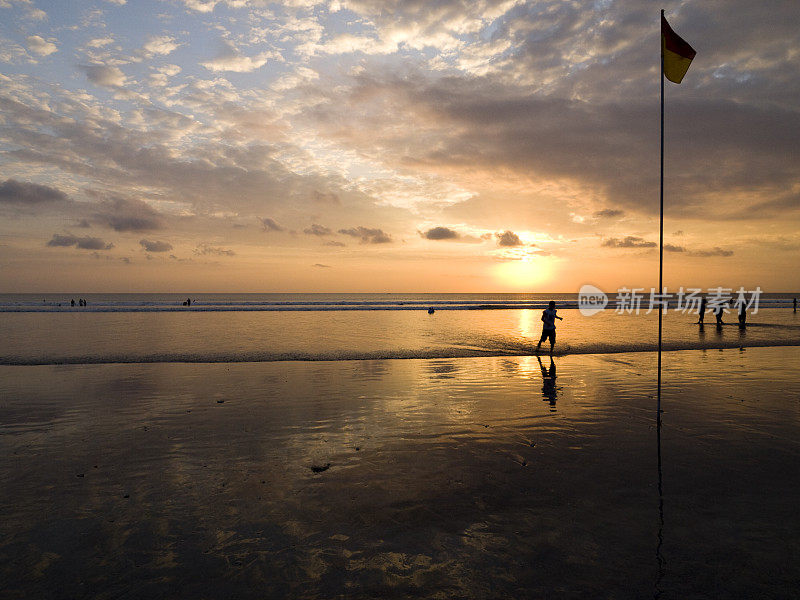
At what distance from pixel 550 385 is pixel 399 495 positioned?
8871mm

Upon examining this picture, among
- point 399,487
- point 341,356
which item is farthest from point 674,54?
point 341,356

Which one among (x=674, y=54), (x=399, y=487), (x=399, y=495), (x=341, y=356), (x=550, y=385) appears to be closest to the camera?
(x=399, y=495)

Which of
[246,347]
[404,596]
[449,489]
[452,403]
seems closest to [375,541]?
[404,596]

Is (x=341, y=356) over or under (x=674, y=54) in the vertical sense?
under

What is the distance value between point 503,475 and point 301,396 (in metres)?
6.96

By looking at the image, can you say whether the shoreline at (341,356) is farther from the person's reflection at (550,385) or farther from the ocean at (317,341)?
the person's reflection at (550,385)

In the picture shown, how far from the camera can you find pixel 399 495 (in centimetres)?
625

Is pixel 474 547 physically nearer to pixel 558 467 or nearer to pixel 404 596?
pixel 404 596

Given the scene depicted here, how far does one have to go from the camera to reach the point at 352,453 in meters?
7.91

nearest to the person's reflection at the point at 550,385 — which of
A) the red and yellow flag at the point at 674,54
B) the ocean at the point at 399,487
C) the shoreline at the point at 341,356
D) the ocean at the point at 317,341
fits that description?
the ocean at the point at 399,487

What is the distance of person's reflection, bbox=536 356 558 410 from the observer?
1189 cm

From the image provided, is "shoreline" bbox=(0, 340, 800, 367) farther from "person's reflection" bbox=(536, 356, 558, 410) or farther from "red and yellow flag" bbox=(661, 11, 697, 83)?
"red and yellow flag" bbox=(661, 11, 697, 83)

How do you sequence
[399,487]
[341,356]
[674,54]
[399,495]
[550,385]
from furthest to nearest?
[341,356] < [550,385] < [674,54] < [399,487] < [399,495]

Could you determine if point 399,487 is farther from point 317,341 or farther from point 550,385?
point 317,341
